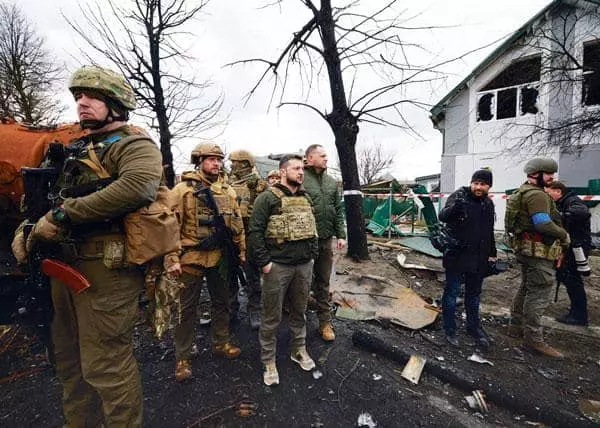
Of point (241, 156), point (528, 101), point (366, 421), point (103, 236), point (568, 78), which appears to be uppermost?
point (528, 101)

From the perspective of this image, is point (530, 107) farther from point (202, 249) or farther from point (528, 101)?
point (202, 249)

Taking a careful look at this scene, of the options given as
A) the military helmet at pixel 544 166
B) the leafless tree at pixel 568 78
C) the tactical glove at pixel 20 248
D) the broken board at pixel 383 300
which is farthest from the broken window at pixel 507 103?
the tactical glove at pixel 20 248

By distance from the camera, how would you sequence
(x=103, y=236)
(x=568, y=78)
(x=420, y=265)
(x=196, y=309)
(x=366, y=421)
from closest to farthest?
1. (x=103, y=236)
2. (x=366, y=421)
3. (x=196, y=309)
4. (x=420, y=265)
5. (x=568, y=78)

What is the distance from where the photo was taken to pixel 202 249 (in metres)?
2.70

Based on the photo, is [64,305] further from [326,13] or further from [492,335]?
[326,13]

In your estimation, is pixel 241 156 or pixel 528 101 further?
pixel 528 101

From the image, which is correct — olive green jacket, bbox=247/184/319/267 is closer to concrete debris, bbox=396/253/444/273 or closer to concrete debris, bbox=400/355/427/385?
concrete debris, bbox=400/355/427/385

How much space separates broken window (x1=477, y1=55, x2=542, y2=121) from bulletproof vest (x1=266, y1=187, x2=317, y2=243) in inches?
497

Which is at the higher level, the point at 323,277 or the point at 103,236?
the point at 103,236

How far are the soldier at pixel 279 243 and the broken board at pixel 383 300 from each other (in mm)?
1568

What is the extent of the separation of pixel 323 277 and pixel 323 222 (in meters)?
0.65

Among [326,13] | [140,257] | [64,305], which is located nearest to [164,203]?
[140,257]

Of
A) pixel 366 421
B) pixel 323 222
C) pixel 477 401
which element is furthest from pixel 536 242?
pixel 366 421

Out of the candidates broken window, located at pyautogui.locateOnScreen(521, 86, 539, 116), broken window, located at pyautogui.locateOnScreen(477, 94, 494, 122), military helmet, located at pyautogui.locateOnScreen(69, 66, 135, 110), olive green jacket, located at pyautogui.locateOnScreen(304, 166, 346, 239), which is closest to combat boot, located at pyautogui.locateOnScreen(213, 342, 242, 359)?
olive green jacket, located at pyautogui.locateOnScreen(304, 166, 346, 239)
